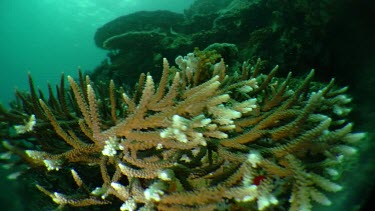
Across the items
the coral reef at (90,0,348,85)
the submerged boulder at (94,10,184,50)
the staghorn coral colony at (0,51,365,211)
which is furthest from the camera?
the submerged boulder at (94,10,184,50)

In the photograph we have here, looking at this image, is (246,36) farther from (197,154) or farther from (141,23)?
(197,154)

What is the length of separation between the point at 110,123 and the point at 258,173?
4.60ft

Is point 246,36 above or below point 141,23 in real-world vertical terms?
below

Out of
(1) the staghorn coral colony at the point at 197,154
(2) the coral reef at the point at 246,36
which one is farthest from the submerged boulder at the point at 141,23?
(1) the staghorn coral colony at the point at 197,154

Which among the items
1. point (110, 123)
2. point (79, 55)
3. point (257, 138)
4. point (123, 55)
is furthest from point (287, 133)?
point (79, 55)

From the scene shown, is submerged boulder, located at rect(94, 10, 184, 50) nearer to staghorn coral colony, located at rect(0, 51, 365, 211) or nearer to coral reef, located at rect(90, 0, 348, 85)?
coral reef, located at rect(90, 0, 348, 85)

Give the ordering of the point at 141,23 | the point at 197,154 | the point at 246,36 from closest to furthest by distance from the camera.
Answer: the point at 197,154 < the point at 246,36 < the point at 141,23

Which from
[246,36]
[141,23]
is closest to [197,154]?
[246,36]

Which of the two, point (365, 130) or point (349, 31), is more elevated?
point (349, 31)

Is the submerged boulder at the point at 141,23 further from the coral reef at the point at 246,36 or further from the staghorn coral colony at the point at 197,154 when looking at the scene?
the staghorn coral colony at the point at 197,154

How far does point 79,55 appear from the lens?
79.6 meters

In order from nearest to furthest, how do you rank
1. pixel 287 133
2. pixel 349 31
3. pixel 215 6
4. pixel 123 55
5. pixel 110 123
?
pixel 287 133, pixel 110 123, pixel 349 31, pixel 123 55, pixel 215 6

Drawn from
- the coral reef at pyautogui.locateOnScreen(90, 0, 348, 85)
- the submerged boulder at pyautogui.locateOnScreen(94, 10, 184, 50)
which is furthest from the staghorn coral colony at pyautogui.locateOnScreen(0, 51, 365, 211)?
the submerged boulder at pyautogui.locateOnScreen(94, 10, 184, 50)

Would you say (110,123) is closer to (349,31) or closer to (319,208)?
(319,208)
